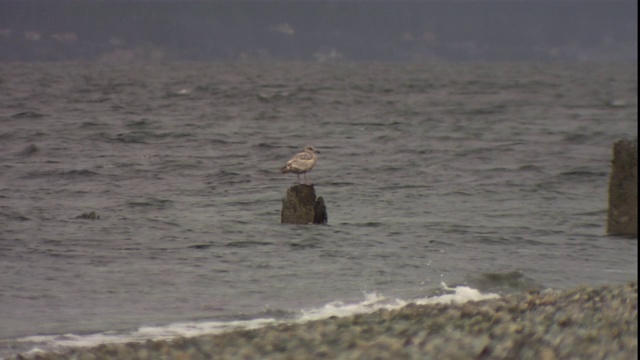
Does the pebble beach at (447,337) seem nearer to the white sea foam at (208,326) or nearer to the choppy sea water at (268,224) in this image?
the white sea foam at (208,326)

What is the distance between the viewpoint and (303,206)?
17.7 m

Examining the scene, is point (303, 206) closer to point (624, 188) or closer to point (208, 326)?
point (624, 188)

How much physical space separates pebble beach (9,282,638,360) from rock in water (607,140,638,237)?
350 cm

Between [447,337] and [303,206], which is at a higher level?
[303,206]

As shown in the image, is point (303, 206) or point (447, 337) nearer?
point (447, 337)

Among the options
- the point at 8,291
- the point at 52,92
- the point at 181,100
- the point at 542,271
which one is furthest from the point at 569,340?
the point at 52,92

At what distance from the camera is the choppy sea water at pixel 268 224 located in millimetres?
12828

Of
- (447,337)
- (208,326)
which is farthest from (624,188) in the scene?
(447,337)

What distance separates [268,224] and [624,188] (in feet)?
22.3

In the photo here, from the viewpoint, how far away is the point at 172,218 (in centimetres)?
1992

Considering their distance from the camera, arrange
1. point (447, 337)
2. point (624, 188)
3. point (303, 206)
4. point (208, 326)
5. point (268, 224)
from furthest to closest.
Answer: point (268, 224), point (303, 206), point (624, 188), point (208, 326), point (447, 337)

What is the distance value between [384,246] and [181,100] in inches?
2075

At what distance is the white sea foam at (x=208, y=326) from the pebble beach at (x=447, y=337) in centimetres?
82

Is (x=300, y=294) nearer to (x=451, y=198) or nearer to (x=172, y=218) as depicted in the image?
(x=172, y=218)
